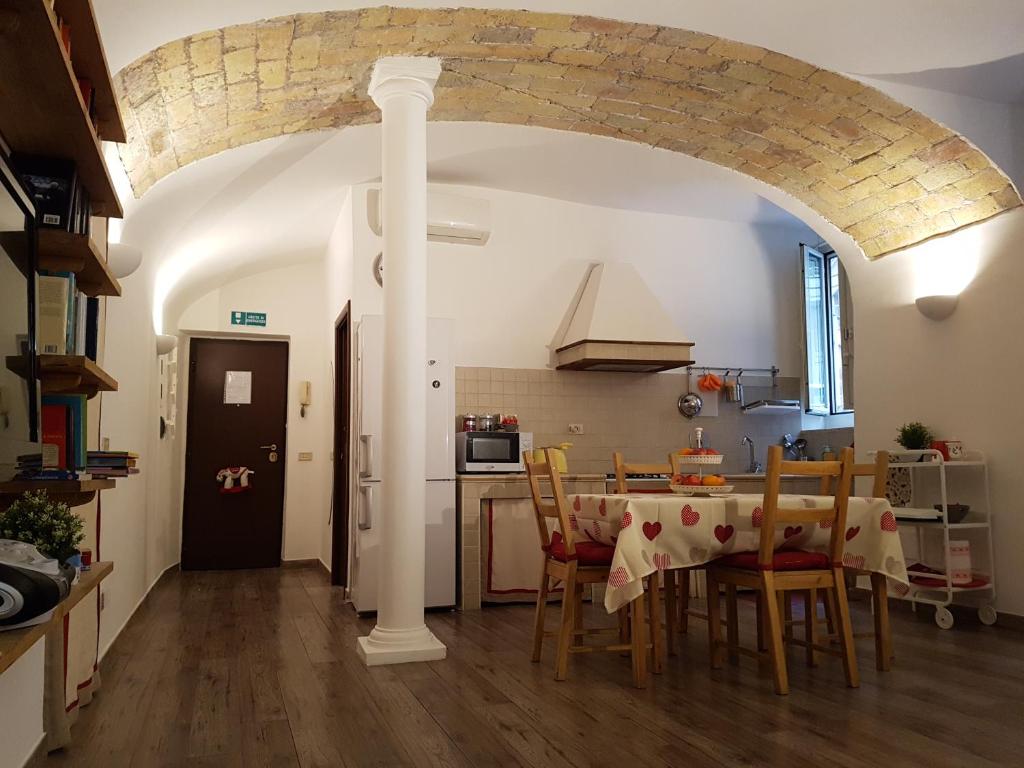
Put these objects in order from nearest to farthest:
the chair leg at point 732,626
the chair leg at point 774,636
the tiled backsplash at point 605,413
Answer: the chair leg at point 774,636, the chair leg at point 732,626, the tiled backsplash at point 605,413

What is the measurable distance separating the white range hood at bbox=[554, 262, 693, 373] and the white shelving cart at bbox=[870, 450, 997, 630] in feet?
5.60

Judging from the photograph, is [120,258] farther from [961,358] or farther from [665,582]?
[961,358]

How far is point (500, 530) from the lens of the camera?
5.19 meters

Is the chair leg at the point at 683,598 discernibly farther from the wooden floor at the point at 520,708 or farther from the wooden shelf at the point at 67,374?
the wooden shelf at the point at 67,374

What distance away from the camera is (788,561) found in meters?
3.25

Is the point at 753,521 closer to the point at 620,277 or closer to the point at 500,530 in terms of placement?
the point at 500,530

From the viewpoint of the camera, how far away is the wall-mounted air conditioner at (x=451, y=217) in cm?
564

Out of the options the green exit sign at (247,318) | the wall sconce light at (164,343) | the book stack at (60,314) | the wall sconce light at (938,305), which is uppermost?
the green exit sign at (247,318)

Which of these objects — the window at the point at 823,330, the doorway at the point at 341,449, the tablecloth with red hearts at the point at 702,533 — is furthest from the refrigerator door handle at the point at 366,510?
the window at the point at 823,330

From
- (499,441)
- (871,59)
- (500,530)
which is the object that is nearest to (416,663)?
(500,530)

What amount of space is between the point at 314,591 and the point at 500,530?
1551 mm

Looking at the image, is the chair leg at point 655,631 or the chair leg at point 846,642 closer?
the chair leg at point 846,642

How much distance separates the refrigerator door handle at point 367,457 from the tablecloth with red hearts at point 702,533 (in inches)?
67.3

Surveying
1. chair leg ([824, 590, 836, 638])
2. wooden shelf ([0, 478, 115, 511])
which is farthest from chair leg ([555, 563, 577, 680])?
wooden shelf ([0, 478, 115, 511])
